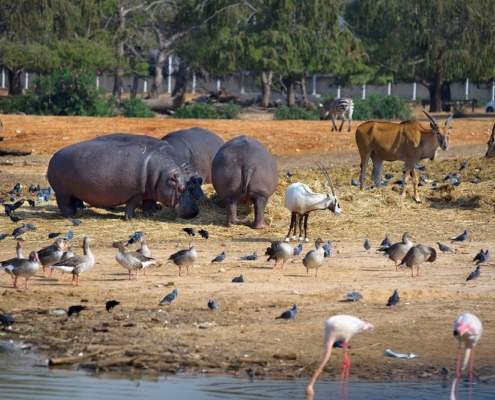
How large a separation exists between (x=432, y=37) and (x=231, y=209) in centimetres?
2962

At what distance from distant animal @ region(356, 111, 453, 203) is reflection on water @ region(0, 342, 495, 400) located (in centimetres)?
985

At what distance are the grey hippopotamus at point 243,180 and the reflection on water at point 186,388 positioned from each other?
23.2 feet

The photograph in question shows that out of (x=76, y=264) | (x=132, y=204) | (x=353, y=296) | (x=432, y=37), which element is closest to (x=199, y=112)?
(x=432, y=37)

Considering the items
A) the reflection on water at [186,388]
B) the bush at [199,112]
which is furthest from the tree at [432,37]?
the reflection on water at [186,388]

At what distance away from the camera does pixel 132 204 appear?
1524cm

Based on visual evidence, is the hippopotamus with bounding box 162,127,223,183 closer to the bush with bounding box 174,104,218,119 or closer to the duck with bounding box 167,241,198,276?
the duck with bounding box 167,241,198,276

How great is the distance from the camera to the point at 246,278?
11.2 meters

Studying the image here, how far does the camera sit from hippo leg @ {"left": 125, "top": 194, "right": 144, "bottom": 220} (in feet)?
49.9

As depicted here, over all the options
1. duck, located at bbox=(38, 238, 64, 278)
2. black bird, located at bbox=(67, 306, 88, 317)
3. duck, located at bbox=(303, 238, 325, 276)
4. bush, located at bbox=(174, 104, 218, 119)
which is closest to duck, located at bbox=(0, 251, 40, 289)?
duck, located at bbox=(38, 238, 64, 278)

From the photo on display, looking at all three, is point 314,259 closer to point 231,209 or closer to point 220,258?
point 220,258

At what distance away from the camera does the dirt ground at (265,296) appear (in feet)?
27.0

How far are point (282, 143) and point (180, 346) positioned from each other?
59.4ft

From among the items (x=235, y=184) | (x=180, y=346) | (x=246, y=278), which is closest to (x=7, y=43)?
(x=235, y=184)

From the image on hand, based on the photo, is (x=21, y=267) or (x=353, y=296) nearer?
(x=353, y=296)
